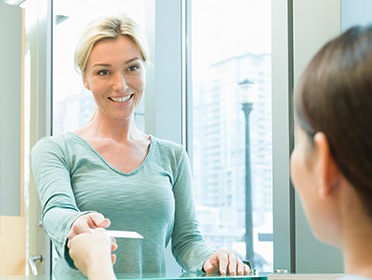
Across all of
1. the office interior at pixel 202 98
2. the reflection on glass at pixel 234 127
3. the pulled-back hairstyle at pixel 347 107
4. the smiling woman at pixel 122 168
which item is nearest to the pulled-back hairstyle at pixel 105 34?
the smiling woman at pixel 122 168

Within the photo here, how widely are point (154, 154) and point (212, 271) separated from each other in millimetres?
539

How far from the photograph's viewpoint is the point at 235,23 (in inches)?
107

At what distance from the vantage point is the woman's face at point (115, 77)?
198 cm

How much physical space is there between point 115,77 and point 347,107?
129cm

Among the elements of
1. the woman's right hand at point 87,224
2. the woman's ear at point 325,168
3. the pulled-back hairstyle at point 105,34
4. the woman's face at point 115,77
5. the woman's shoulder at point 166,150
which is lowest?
the woman's right hand at point 87,224

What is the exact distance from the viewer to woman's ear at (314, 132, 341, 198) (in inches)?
29.7

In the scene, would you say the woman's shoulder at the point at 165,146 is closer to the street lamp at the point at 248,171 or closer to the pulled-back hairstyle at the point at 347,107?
the street lamp at the point at 248,171

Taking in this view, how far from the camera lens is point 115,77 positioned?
1982 millimetres

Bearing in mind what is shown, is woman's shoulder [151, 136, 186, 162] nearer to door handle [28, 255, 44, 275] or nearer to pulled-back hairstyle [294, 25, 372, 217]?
pulled-back hairstyle [294, 25, 372, 217]

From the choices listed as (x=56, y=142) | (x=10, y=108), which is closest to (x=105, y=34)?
(x=56, y=142)

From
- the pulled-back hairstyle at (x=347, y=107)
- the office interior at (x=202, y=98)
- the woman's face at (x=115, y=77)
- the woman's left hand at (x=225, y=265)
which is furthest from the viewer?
the office interior at (x=202, y=98)

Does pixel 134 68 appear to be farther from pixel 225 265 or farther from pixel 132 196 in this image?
pixel 225 265

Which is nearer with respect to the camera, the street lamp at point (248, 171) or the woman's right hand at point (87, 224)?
the woman's right hand at point (87, 224)

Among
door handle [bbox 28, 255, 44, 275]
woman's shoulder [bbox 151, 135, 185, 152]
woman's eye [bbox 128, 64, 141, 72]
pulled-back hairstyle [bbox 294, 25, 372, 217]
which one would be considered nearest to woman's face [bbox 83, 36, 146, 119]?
woman's eye [bbox 128, 64, 141, 72]
